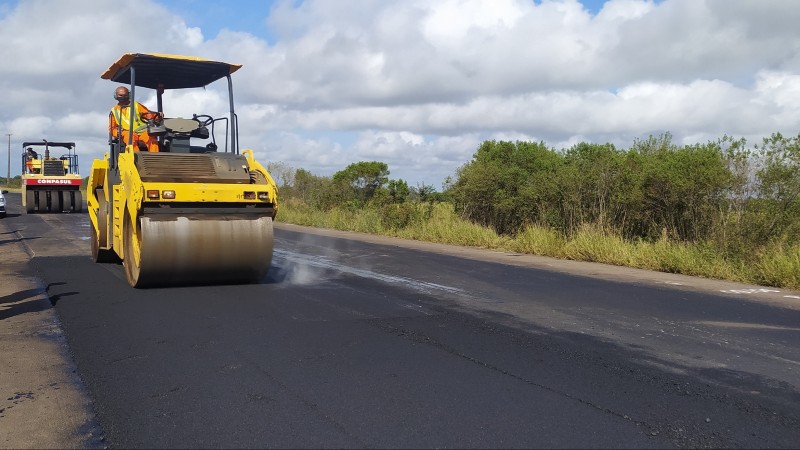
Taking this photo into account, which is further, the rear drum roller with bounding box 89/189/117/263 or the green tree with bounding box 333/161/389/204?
the green tree with bounding box 333/161/389/204

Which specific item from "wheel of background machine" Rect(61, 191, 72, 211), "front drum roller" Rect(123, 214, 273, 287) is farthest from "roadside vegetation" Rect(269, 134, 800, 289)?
"wheel of background machine" Rect(61, 191, 72, 211)

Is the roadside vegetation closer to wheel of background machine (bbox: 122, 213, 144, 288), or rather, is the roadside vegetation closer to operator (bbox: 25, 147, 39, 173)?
wheel of background machine (bbox: 122, 213, 144, 288)

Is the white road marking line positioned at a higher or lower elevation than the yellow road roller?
lower

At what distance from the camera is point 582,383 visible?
16.1 ft

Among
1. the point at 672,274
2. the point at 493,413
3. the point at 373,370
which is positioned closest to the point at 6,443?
the point at 373,370

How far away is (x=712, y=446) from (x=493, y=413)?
1237 millimetres

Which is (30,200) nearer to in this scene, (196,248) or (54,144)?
(54,144)

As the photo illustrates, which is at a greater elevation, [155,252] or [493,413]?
[155,252]

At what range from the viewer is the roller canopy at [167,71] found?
9.72 metres

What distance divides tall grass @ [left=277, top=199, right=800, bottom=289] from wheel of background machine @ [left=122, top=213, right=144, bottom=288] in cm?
844

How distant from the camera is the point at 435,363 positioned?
5.39 metres

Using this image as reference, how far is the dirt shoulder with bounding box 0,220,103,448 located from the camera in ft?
13.1

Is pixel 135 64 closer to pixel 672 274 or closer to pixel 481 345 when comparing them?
pixel 481 345

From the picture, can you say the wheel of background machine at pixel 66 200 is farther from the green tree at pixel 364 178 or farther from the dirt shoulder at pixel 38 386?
the dirt shoulder at pixel 38 386
